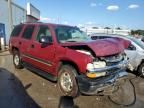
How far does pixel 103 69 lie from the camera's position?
551 cm

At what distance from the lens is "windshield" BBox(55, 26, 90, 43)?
6797mm

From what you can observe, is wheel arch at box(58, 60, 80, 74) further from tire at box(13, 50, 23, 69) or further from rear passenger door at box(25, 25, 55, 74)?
tire at box(13, 50, 23, 69)

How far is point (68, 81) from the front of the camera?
6.04 meters

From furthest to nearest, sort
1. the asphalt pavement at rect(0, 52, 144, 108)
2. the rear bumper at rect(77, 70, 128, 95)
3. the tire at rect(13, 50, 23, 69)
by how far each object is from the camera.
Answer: the tire at rect(13, 50, 23, 69)
the asphalt pavement at rect(0, 52, 144, 108)
the rear bumper at rect(77, 70, 128, 95)

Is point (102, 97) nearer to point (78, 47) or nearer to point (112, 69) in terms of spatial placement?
point (112, 69)

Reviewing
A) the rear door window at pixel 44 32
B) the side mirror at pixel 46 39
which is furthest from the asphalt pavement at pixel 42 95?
the rear door window at pixel 44 32

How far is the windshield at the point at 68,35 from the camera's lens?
6.80 meters

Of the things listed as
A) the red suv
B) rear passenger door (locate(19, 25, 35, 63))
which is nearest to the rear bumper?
the red suv

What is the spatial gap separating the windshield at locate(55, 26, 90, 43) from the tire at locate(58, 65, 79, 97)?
1.01m

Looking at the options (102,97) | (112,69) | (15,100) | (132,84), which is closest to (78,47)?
(112,69)

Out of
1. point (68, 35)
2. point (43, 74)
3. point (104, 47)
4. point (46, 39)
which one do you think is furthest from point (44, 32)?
point (104, 47)

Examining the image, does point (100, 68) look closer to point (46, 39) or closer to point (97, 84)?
point (97, 84)

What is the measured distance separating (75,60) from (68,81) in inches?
28.7

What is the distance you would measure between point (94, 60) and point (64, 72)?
3.64ft
